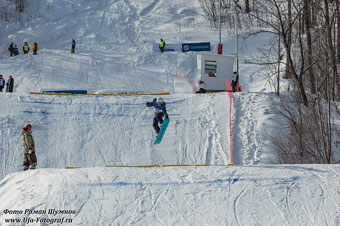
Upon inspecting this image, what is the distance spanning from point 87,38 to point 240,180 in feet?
85.6

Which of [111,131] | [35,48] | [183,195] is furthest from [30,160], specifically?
[35,48]

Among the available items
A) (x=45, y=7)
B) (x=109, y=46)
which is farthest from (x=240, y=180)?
(x=45, y=7)

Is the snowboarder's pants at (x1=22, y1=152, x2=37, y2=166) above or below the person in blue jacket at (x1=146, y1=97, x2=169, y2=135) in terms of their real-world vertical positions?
below

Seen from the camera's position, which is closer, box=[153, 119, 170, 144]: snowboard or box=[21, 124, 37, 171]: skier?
box=[21, 124, 37, 171]: skier

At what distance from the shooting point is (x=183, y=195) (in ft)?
35.0

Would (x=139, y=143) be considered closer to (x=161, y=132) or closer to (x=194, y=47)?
(x=161, y=132)

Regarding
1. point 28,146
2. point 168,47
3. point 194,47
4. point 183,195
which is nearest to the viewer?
point 183,195

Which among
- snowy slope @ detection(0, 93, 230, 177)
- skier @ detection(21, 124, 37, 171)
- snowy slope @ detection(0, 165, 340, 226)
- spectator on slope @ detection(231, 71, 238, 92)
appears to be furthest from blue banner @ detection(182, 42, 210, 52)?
snowy slope @ detection(0, 165, 340, 226)

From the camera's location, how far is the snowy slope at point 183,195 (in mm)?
9836

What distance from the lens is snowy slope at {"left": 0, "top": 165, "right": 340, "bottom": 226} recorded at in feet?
32.3

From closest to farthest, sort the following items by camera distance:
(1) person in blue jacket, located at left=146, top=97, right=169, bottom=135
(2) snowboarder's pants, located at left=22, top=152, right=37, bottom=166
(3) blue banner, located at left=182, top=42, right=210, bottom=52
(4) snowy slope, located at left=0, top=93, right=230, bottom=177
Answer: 1. (2) snowboarder's pants, located at left=22, top=152, right=37, bottom=166
2. (1) person in blue jacket, located at left=146, top=97, right=169, bottom=135
3. (4) snowy slope, located at left=0, top=93, right=230, bottom=177
4. (3) blue banner, located at left=182, top=42, right=210, bottom=52

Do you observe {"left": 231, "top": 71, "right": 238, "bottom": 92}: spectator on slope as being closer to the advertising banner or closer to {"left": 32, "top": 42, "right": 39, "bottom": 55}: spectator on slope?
the advertising banner

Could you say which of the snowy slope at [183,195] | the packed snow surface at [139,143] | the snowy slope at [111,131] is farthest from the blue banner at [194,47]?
the snowy slope at [183,195]

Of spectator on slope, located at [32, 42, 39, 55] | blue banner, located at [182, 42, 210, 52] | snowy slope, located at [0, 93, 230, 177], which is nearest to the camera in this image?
snowy slope, located at [0, 93, 230, 177]
